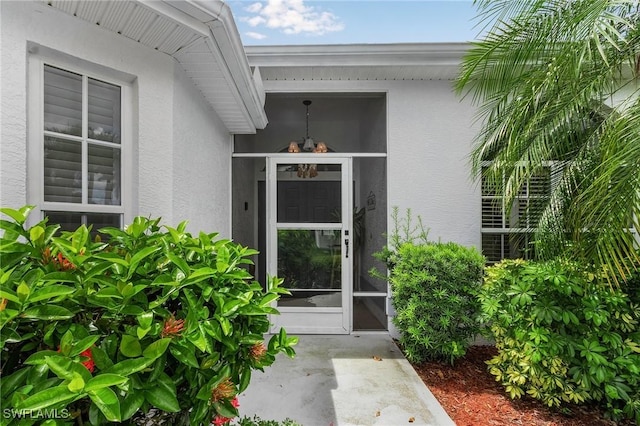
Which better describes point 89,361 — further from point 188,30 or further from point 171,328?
point 188,30

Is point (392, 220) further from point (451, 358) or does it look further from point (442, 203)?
point (451, 358)

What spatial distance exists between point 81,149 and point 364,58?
3694 millimetres

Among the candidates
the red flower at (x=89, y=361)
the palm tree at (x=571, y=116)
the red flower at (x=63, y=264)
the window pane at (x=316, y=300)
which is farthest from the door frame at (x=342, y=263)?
the red flower at (x=89, y=361)

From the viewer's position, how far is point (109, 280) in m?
1.30

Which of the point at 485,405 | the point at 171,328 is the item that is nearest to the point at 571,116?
the point at 485,405

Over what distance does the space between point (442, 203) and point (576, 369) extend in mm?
2622

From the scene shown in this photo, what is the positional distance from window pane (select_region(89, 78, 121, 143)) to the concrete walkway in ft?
9.00

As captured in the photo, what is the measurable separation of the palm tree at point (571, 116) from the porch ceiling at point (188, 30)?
2.48m

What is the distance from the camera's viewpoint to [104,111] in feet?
8.35

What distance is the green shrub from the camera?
380 centimetres

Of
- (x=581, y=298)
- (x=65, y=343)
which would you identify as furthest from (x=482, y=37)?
(x=65, y=343)

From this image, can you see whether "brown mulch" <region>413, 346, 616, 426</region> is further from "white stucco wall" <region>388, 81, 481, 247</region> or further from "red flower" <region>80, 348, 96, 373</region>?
"red flower" <region>80, 348, 96, 373</region>

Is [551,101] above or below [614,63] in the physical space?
below

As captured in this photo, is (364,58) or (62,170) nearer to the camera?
(62,170)
